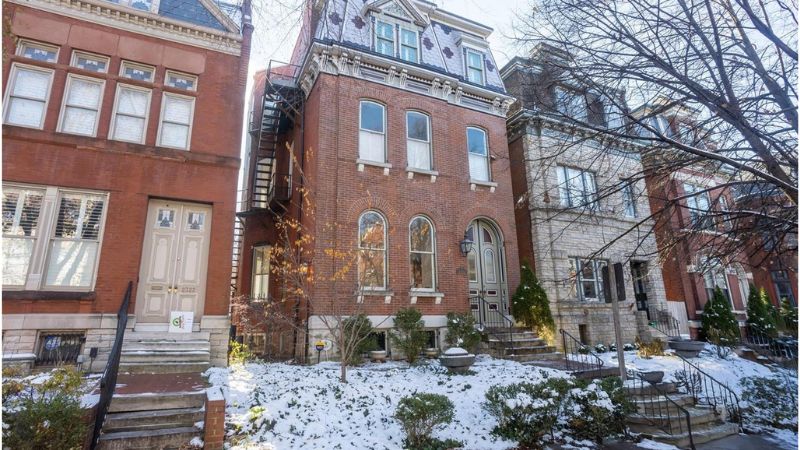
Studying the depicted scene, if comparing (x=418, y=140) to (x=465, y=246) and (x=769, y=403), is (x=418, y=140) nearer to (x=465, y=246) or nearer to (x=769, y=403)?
(x=465, y=246)

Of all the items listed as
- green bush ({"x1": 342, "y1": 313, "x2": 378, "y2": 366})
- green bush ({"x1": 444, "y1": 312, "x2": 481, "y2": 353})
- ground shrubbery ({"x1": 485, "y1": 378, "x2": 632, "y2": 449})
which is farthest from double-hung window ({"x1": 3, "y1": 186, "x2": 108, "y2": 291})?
ground shrubbery ({"x1": 485, "y1": 378, "x2": 632, "y2": 449})

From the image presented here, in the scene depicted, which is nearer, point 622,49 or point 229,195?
point 622,49

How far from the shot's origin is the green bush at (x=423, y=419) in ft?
20.7

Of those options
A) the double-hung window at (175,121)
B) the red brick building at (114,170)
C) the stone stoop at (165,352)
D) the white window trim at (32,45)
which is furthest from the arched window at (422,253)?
the white window trim at (32,45)

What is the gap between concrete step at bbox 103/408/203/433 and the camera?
19.9ft

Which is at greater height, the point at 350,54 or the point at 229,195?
the point at 350,54

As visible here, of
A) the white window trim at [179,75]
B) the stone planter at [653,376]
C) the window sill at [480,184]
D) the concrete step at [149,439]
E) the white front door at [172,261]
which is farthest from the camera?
the window sill at [480,184]

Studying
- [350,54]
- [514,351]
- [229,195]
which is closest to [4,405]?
[229,195]

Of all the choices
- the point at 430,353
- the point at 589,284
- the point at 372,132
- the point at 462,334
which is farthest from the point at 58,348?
the point at 589,284

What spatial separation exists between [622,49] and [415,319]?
818 centimetres

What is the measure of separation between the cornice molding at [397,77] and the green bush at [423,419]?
10057 millimetres

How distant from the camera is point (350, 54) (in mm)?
13562

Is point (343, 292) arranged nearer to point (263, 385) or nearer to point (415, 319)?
point (415, 319)

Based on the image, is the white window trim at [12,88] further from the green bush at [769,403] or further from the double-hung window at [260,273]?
the green bush at [769,403]
